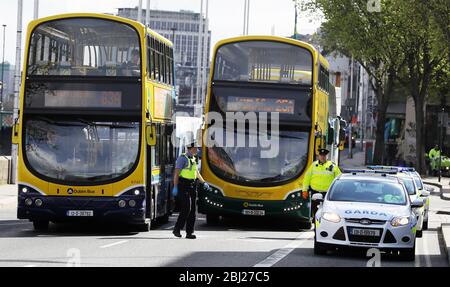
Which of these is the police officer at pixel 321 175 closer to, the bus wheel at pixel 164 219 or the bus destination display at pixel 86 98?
the bus destination display at pixel 86 98

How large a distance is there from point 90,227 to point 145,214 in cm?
286

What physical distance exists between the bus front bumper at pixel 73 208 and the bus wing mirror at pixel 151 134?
3.60 ft

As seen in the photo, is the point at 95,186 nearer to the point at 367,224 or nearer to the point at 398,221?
the point at 367,224

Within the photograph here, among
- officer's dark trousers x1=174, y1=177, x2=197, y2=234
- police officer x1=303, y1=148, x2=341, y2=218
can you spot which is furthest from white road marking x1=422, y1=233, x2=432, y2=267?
officer's dark trousers x1=174, y1=177, x2=197, y2=234

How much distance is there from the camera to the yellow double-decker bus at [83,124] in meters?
23.3

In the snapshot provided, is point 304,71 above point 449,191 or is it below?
above

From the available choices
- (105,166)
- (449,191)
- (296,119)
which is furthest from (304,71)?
(449,191)

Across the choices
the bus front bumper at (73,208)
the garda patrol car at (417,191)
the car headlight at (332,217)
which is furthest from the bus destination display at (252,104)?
the car headlight at (332,217)

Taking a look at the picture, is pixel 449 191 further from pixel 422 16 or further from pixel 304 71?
pixel 304 71

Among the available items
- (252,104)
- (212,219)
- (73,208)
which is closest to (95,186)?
(73,208)

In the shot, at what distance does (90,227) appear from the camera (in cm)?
2644

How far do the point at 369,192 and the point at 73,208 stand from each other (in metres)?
5.89

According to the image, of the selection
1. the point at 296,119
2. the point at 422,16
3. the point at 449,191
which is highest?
the point at 422,16

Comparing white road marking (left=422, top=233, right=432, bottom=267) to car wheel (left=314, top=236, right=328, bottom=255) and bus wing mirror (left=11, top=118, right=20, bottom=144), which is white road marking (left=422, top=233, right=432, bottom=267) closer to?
car wheel (left=314, top=236, right=328, bottom=255)
